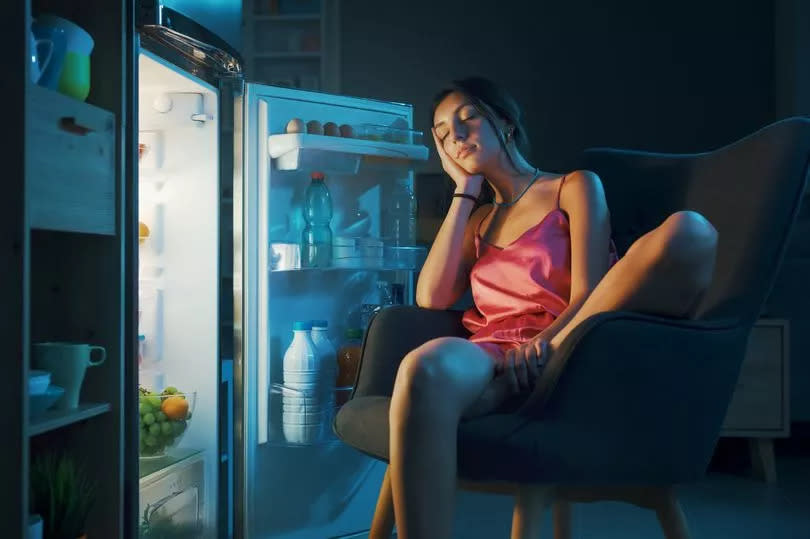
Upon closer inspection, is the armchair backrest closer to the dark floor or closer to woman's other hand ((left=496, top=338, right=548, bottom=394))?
woman's other hand ((left=496, top=338, right=548, bottom=394))

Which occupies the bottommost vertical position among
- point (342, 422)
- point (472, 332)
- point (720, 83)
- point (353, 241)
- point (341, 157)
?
point (342, 422)

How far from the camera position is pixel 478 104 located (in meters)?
1.78

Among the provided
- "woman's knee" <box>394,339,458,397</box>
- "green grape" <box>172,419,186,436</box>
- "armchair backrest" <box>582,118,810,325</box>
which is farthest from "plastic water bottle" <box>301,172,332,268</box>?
"woman's knee" <box>394,339,458,397</box>

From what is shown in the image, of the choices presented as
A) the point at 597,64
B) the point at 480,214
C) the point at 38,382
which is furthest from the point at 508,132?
the point at 597,64

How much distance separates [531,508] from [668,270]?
1.46 feet

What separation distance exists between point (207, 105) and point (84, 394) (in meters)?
0.77

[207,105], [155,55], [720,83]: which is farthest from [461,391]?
[720,83]

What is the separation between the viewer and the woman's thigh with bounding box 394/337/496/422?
132 centimetres

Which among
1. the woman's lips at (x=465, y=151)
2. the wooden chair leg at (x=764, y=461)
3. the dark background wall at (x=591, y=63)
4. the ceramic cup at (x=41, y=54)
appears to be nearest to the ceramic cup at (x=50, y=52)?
the ceramic cup at (x=41, y=54)

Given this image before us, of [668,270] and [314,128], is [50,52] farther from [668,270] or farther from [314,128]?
[668,270]

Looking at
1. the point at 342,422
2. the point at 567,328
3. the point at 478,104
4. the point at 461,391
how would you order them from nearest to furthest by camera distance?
the point at 461,391 → the point at 567,328 → the point at 342,422 → the point at 478,104

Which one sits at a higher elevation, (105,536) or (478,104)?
(478,104)

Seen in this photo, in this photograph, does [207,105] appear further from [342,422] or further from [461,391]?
[461,391]

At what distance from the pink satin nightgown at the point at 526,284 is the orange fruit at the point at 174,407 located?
2.27ft
